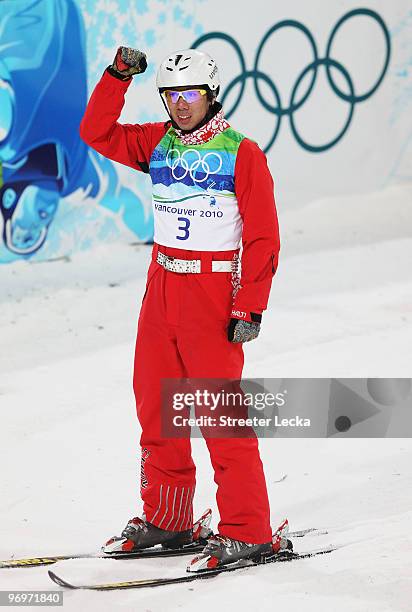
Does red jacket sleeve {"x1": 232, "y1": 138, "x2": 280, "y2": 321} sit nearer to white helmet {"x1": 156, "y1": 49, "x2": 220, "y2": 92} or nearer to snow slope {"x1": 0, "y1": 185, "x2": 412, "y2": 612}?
white helmet {"x1": 156, "y1": 49, "x2": 220, "y2": 92}

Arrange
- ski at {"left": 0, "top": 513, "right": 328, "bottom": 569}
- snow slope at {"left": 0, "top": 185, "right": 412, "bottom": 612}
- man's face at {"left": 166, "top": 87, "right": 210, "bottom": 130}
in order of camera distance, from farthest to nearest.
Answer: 1. ski at {"left": 0, "top": 513, "right": 328, "bottom": 569}
2. man's face at {"left": 166, "top": 87, "right": 210, "bottom": 130}
3. snow slope at {"left": 0, "top": 185, "right": 412, "bottom": 612}

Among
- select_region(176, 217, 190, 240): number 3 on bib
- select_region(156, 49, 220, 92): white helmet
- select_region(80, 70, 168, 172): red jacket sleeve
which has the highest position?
select_region(156, 49, 220, 92): white helmet

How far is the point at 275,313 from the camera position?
22.7ft

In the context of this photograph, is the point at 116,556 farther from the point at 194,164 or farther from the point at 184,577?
the point at 194,164

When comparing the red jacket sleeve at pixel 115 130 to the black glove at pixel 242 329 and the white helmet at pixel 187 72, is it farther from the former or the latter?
the black glove at pixel 242 329

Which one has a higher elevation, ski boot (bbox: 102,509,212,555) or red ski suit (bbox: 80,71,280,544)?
red ski suit (bbox: 80,71,280,544)

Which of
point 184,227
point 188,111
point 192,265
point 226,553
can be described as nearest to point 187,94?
point 188,111

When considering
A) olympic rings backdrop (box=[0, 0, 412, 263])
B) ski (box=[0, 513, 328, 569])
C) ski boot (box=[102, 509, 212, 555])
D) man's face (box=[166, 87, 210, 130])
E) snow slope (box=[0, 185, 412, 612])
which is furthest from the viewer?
olympic rings backdrop (box=[0, 0, 412, 263])

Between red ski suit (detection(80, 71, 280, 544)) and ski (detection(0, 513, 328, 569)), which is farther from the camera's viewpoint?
ski (detection(0, 513, 328, 569))

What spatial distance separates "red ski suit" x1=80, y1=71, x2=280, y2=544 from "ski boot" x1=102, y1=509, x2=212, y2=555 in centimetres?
15

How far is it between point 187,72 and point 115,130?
33cm

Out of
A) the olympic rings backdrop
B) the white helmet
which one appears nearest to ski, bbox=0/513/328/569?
the white helmet

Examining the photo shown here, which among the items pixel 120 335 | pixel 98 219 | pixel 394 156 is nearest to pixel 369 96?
pixel 394 156

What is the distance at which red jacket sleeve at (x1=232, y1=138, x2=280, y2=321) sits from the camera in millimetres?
3184
